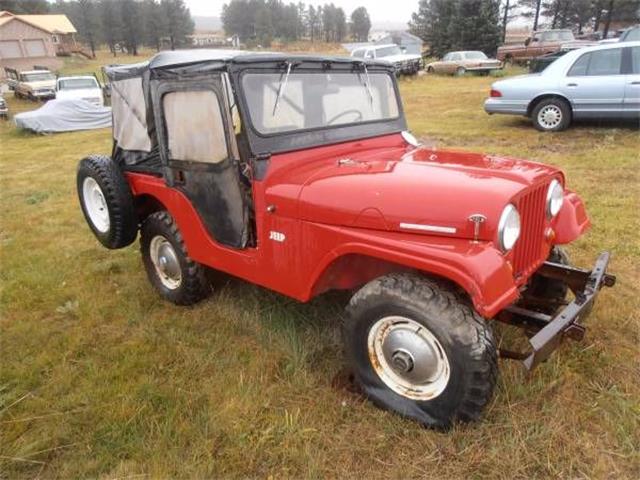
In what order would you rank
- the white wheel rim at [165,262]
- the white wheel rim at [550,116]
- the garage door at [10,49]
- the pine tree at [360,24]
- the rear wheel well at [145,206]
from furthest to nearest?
the pine tree at [360,24]
the garage door at [10,49]
the white wheel rim at [550,116]
the rear wheel well at [145,206]
the white wheel rim at [165,262]

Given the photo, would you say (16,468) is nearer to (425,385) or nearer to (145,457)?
(145,457)

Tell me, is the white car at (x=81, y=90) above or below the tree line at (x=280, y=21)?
below

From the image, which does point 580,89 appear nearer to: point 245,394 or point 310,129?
point 310,129

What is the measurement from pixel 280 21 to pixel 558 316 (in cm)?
6990

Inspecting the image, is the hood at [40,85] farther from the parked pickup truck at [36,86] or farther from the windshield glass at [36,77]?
the windshield glass at [36,77]

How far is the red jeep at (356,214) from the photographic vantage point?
2279 mm

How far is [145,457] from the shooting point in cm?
243

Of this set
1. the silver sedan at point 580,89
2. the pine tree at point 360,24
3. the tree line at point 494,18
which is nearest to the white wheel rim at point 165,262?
the silver sedan at point 580,89

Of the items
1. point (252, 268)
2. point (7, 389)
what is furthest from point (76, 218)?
point (252, 268)

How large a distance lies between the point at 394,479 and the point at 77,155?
473 inches

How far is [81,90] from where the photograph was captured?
17.9 meters

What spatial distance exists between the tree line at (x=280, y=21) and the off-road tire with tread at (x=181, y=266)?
169 feet

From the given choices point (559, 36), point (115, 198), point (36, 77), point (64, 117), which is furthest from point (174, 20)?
point (115, 198)

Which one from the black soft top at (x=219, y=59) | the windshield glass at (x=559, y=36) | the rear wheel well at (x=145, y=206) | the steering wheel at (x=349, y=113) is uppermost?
the black soft top at (x=219, y=59)
